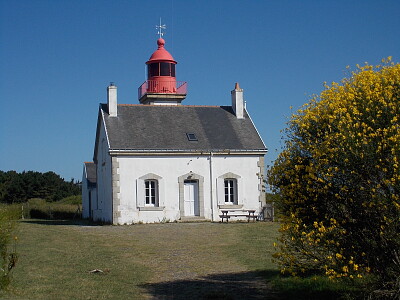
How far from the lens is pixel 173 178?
2722 cm

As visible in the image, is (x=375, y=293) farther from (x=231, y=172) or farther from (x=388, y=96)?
(x=231, y=172)

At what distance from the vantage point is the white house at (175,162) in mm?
26578

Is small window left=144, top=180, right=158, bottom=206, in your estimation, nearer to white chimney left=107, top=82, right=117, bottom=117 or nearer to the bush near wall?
white chimney left=107, top=82, right=117, bottom=117

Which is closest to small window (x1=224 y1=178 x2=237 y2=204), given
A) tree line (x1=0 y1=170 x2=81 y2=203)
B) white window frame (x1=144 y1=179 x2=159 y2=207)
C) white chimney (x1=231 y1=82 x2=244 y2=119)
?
white window frame (x1=144 y1=179 x2=159 y2=207)

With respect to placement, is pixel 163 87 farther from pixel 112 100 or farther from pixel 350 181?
pixel 350 181

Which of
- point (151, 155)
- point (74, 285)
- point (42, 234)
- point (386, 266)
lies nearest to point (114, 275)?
point (74, 285)

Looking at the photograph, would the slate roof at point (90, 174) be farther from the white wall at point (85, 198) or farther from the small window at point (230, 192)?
the small window at point (230, 192)

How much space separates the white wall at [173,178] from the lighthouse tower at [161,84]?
232 inches

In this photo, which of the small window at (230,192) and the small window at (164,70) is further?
the small window at (164,70)

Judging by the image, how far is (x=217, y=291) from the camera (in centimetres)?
998

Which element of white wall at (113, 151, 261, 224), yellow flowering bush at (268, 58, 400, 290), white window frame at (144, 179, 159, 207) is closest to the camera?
yellow flowering bush at (268, 58, 400, 290)

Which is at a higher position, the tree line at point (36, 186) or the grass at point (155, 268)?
the tree line at point (36, 186)

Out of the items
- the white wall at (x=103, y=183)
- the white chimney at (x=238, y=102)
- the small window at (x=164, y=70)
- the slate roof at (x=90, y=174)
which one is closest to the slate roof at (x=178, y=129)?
the white chimney at (x=238, y=102)

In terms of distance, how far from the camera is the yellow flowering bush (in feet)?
24.1
